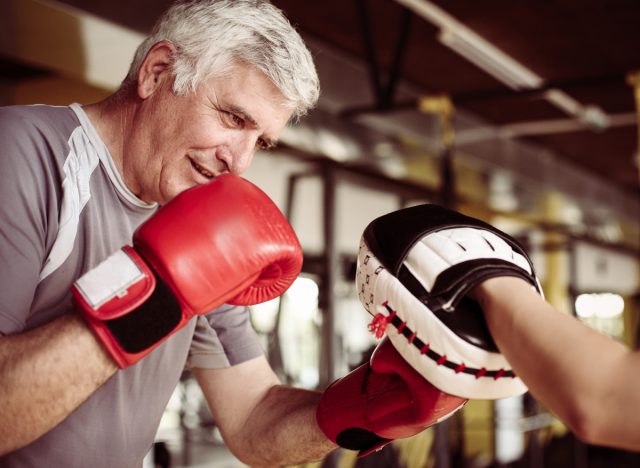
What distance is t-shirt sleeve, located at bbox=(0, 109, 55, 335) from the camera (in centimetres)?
117

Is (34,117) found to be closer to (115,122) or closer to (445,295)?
(115,122)

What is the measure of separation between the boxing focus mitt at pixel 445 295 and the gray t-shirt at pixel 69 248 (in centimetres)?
54

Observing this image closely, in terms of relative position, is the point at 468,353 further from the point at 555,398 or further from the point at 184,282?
the point at 184,282

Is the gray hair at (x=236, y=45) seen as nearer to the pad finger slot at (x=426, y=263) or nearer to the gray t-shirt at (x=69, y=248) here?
the gray t-shirt at (x=69, y=248)

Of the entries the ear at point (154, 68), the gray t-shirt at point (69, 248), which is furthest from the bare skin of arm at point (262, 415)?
the ear at point (154, 68)

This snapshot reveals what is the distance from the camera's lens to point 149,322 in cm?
109

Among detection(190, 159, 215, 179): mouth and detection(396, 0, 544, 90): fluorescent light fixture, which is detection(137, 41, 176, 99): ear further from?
detection(396, 0, 544, 90): fluorescent light fixture

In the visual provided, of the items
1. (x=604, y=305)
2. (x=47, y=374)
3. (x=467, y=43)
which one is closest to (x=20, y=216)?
(x=47, y=374)

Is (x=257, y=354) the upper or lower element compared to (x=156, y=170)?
lower

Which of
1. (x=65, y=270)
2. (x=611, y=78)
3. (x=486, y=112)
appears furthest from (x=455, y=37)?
(x=65, y=270)

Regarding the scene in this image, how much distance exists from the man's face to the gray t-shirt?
0.20ft

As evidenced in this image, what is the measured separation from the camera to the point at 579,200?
9.21 m

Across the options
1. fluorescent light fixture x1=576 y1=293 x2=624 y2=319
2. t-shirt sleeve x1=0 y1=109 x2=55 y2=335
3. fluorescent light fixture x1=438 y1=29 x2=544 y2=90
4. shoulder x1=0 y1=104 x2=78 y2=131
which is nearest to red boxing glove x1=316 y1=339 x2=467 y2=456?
t-shirt sleeve x1=0 y1=109 x2=55 y2=335

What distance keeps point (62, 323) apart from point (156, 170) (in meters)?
0.47
